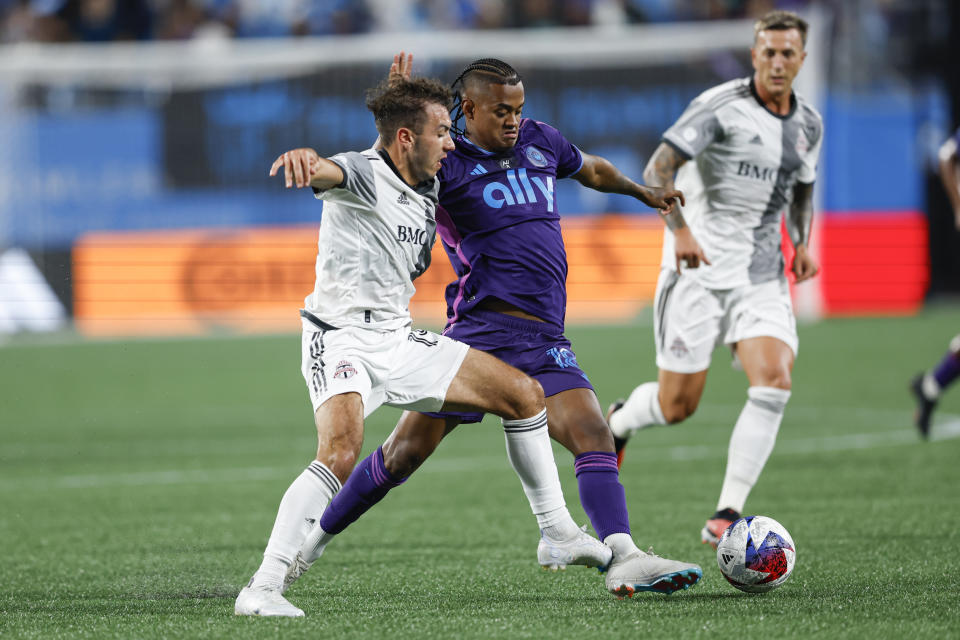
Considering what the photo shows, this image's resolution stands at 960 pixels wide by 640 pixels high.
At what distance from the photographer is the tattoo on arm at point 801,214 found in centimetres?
730

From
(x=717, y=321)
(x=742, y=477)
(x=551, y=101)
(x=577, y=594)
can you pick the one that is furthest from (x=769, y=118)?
(x=551, y=101)

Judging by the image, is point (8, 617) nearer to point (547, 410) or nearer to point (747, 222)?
point (547, 410)

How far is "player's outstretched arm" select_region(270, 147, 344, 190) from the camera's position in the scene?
464 centimetres

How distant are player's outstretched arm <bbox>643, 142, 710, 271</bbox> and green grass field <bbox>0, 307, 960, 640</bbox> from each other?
50.9 inches

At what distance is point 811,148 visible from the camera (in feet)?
23.6

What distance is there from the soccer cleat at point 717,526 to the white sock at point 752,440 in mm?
117

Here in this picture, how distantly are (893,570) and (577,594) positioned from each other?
1266 millimetres

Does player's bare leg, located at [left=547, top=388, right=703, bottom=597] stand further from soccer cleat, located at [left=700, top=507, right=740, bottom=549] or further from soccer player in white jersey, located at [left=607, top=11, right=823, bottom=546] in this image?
soccer player in white jersey, located at [left=607, top=11, right=823, bottom=546]

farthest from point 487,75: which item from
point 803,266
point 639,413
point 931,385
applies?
point 931,385

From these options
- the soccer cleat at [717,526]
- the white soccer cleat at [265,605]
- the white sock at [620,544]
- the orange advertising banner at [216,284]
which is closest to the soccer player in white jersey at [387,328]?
the white sock at [620,544]

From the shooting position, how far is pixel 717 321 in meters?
7.13

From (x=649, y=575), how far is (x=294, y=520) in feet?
4.13

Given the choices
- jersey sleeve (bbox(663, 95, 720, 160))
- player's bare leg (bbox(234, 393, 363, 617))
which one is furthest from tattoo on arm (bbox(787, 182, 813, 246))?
player's bare leg (bbox(234, 393, 363, 617))

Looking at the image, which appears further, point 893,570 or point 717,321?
point 717,321
